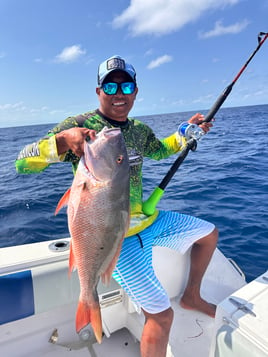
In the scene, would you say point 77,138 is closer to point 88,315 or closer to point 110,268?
point 110,268

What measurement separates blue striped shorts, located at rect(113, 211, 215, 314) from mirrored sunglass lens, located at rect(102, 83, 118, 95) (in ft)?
3.74

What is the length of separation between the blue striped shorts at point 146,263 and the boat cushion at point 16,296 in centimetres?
72

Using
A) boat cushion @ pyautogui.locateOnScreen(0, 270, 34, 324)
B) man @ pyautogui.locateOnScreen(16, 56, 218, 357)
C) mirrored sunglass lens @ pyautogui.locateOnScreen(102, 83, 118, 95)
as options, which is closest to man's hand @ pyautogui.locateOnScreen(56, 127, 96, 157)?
man @ pyautogui.locateOnScreen(16, 56, 218, 357)

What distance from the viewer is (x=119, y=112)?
222cm

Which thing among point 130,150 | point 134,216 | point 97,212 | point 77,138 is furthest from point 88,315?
point 130,150

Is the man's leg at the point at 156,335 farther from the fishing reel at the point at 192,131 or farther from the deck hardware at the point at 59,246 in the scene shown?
the fishing reel at the point at 192,131

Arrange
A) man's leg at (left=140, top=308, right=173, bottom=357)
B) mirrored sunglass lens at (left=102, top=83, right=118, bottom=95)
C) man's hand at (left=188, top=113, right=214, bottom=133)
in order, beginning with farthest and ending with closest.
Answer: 1. man's hand at (left=188, top=113, right=214, bottom=133)
2. mirrored sunglass lens at (left=102, top=83, right=118, bottom=95)
3. man's leg at (left=140, top=308, right=173, bottom=357)

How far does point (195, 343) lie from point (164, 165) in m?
9.20

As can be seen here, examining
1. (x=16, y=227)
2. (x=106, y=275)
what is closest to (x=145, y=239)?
(x=106, y=275)

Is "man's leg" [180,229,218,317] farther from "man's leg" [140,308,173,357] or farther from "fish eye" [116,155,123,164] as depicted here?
"fish eye" [116,155,123,164]

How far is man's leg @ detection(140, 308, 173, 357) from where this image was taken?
198 cm

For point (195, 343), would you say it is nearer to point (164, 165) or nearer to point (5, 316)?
point (5, 316)

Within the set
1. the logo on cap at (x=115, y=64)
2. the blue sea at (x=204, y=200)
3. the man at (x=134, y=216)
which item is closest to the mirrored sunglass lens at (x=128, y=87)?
the man at (x=134, y=216)

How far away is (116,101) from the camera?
2160 mm
